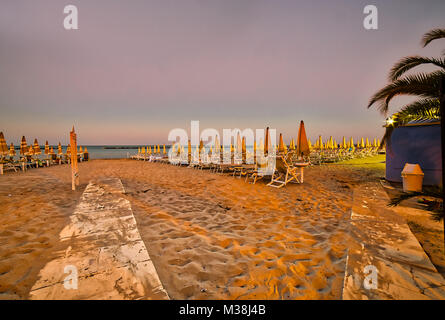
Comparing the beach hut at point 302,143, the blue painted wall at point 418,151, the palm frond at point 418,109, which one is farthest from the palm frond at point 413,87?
the beach hut at point 302,143

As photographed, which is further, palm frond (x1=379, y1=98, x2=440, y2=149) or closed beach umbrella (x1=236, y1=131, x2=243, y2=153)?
closed beach umbrella (x1=236, y1=131, x2=243, y2=153)

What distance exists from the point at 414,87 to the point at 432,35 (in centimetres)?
103

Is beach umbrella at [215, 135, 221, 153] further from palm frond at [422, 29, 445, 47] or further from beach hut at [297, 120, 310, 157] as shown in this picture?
palm frond at [422, 29, 445, 47]

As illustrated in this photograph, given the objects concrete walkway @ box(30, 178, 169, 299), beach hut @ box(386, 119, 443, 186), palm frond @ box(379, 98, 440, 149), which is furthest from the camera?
beach hut @ box(386, 119, 443, 186)

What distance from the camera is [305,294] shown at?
1.74 metres

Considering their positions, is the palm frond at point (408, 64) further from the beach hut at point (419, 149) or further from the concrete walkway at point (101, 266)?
the concrete walkway at point (101, 266)

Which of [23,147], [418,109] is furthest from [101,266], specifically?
[23,147]

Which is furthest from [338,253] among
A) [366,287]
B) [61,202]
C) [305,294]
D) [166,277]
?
[61,202]

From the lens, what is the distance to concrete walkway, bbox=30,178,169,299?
1.66 m

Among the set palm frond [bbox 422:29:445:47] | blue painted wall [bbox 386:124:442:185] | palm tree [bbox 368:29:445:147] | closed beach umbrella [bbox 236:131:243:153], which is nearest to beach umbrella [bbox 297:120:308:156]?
blue painted wall [bbox 386:124:442:185]

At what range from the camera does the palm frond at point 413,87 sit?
12.8 ft

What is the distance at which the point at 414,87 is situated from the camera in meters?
4.00

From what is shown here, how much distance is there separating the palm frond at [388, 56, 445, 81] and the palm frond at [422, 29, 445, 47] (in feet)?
0.96

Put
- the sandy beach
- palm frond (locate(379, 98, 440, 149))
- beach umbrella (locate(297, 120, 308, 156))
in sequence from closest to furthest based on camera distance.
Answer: the sandy beach, palm frond (locate(379, 98, 440, 149)), beach umbrella (locate(297, 120, 308, 156))
